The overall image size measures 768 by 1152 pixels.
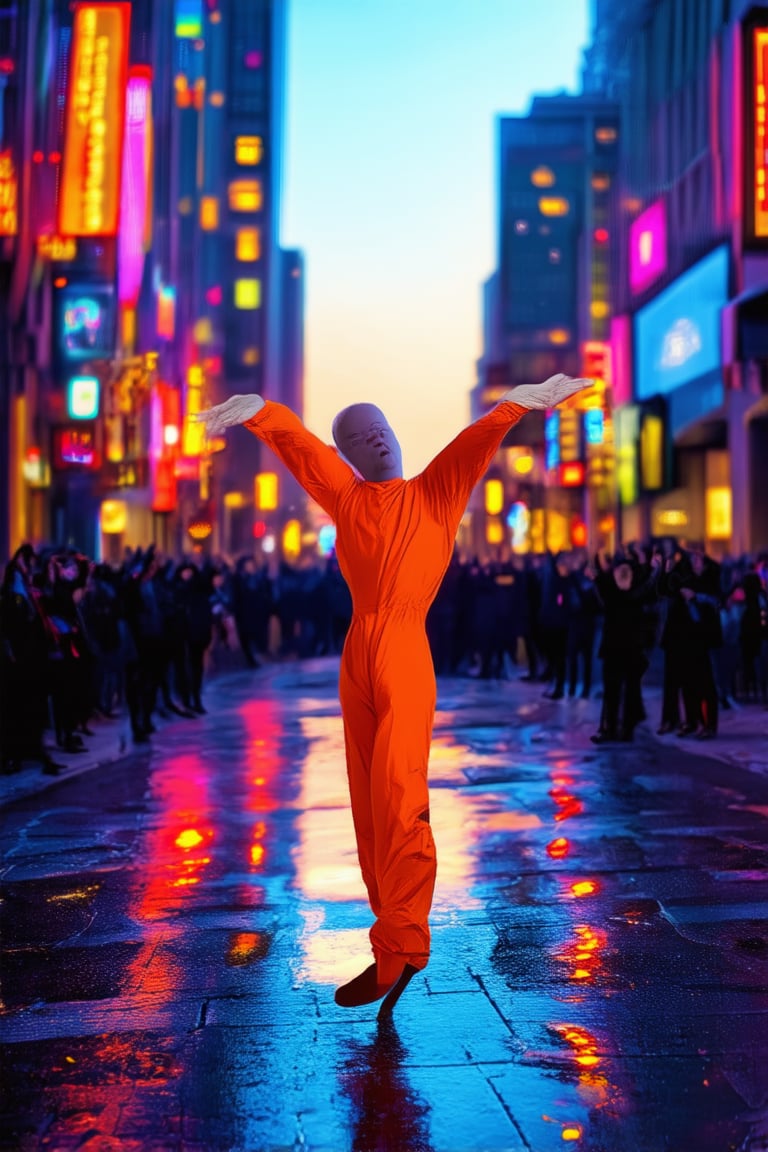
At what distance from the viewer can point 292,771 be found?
12.4m

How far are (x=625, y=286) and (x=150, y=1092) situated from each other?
51023mm

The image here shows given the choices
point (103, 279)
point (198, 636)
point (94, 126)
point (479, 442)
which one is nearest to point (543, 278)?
point (103, 279)

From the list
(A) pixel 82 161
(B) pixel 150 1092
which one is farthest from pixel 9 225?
(B) pixel 150 1092

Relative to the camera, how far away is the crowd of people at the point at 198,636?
12.6 m

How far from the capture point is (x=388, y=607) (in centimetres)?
539

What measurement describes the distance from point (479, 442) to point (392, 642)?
732 millimetres

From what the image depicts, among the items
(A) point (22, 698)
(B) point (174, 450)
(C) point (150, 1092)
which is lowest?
(C) point (150, 1092)

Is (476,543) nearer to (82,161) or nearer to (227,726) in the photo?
(82,161)

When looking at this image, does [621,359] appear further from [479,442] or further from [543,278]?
[543,278]

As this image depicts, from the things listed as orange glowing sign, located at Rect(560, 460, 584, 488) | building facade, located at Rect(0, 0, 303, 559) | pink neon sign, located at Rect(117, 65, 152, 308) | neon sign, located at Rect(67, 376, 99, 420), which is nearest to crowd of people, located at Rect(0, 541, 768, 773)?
building facade, located at Rect(0, 0, 303, 559)

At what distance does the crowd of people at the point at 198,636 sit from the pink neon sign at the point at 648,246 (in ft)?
88.0

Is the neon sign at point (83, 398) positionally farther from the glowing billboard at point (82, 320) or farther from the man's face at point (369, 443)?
the man's face at point (369, 443)

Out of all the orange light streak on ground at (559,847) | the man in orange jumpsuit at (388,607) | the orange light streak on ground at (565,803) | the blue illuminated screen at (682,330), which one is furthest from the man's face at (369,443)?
the blue illuminated screen at (682,330)

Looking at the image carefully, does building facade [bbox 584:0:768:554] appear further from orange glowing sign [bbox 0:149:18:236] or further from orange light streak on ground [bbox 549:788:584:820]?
orange light streak on ground [bbox 549:788:584:820]
